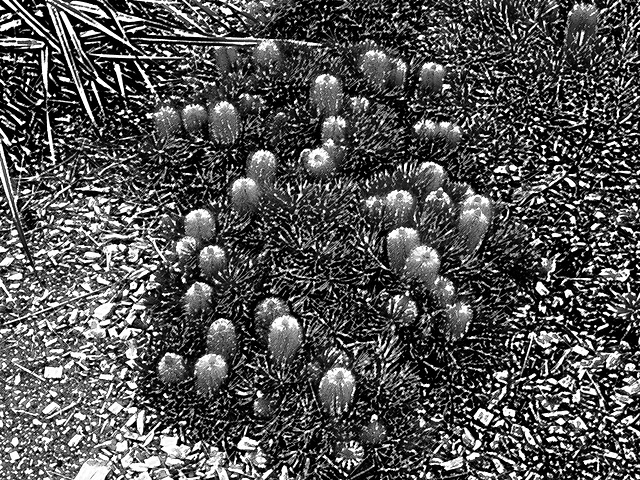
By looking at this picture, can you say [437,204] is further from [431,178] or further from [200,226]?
[200,226]

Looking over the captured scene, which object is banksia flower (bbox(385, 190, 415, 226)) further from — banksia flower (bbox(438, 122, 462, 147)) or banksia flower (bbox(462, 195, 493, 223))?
banksia flower (bbox(438, 122, 462, 147))

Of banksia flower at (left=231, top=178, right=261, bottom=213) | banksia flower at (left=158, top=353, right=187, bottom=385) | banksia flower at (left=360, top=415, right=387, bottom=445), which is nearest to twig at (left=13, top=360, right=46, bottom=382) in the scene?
banksia flower at (left=158, top=353, right=187, bottom=385)

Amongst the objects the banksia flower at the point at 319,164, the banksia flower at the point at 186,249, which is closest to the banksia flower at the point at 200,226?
the banksia flower at the point at 186,249

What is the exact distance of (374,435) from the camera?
54.9 inches

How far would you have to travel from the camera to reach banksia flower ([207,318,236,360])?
148cm

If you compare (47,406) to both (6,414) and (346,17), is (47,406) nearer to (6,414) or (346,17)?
(6,414)

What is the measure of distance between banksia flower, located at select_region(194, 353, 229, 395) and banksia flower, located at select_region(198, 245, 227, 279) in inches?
7.0

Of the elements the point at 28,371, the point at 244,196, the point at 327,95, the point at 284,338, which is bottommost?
the point at 28,371

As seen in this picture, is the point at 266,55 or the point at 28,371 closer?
the point at 28,371

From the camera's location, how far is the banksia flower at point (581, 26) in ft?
6.75

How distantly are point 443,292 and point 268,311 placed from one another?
11.9 inches

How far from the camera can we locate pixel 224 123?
5.97 feet

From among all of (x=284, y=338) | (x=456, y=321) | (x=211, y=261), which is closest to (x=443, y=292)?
(x=456, y=321)

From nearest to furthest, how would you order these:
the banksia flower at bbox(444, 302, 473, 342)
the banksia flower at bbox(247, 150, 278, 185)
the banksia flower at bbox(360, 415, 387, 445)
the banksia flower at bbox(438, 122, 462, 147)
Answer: the banksia flower at bbox(360, 415, 387, 445)
the banksia flower at bbox(444, 302, 473, 342)
the banksia flower at bbox(247, 150, 278, 185)
the banksia flower at bbox(438, 122, 462, 147)
